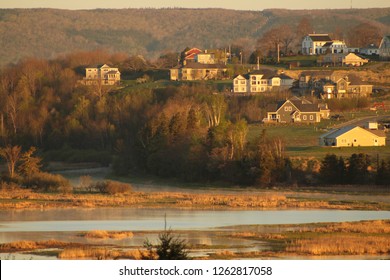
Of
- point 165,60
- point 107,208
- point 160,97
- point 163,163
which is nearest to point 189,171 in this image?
point 163,163

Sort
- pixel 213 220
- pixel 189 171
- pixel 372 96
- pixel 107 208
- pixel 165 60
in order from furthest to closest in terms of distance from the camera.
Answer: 1. pixel 165 60
2. pixel 372 96
3. pixel 189 171
4. pixel 107 208
5. pixel 213 220

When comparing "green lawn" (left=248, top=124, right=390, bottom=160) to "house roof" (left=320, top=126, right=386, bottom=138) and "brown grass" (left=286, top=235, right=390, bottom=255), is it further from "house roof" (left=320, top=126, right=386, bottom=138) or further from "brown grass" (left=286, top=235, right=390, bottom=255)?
"brown grass" (left=286, top=235, right=390, bottom=255)

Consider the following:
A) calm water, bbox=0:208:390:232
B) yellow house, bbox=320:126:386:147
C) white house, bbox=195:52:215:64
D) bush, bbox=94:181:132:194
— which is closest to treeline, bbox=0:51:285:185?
yellow house, bbox=320:126:386:147

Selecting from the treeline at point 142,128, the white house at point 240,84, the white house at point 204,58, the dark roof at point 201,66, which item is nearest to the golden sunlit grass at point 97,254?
the treeline at point 142,128

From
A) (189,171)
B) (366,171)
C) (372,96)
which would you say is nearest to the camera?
(366,171)

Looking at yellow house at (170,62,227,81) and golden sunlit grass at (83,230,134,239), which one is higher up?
yellow house at (170,62,227,81)

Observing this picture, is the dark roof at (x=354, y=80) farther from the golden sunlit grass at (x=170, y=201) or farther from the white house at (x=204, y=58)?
the golden sunlit grass at (x=170, y=201)

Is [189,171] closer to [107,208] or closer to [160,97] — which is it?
[107,208]
